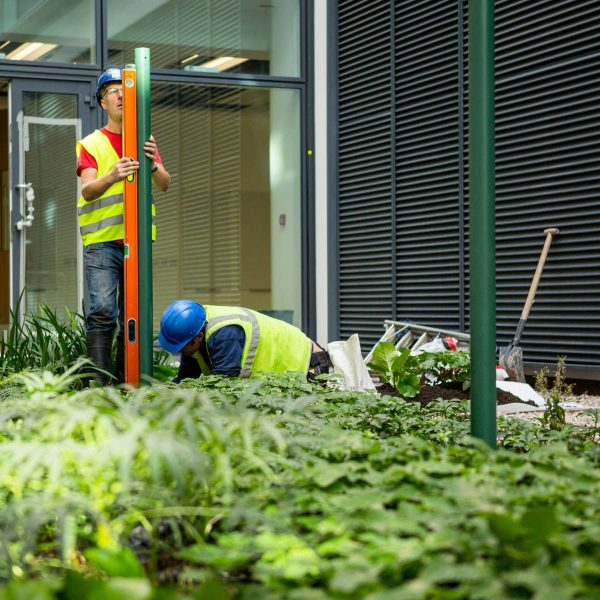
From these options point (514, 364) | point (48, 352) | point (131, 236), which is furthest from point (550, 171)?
point (48, 352)

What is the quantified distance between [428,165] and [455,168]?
1.28ft

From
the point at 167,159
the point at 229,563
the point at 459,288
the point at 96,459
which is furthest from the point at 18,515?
the point at 167,159

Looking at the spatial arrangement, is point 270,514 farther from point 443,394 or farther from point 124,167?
point 443,394

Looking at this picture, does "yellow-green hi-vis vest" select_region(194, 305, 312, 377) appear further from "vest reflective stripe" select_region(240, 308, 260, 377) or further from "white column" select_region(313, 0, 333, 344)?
"white column" select_region(313, 0, 333, 344)

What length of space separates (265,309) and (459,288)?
2173 millimetres

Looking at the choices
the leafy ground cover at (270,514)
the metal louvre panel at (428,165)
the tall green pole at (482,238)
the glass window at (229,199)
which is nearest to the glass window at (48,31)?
the glass window at (229,199)

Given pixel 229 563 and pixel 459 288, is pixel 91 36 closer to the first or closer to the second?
pixel 459 288

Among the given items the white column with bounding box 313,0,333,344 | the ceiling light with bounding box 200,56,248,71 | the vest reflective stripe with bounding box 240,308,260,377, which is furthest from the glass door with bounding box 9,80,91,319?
the vest reflective stripe with bounding box 240,308,260,377

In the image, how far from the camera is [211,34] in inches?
369

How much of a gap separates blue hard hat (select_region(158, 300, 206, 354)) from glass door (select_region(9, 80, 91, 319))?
3.59 metres

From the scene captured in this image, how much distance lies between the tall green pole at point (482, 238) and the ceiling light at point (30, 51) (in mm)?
6604

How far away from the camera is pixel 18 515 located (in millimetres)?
1838

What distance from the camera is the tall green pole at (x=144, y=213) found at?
4992mm

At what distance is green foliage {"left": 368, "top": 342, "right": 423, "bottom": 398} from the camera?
553 cm
